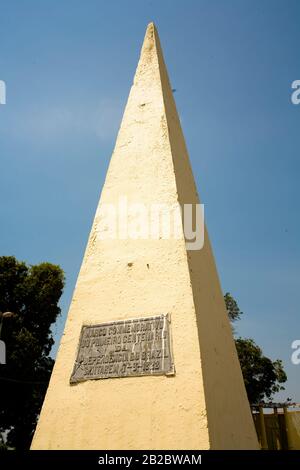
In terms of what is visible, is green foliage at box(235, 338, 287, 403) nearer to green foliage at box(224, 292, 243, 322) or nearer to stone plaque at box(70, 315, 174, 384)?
green foliage at box(224, 292, 243, 322)

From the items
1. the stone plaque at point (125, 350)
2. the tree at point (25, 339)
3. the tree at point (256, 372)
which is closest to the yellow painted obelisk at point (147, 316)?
the stone plaque at point (125, 350)

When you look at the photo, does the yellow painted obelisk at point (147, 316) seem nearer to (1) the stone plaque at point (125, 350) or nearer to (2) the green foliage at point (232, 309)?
(1) the stone plaque at point (125, 350)

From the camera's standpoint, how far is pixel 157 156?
4352mm

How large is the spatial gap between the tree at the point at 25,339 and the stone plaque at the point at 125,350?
11.6 m

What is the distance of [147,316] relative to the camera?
3311 millimetres

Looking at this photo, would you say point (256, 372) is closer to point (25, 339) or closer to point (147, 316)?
point (25, 339)

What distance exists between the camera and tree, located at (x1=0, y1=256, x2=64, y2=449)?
1358 centimetres

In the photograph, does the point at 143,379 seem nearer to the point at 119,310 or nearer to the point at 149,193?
the point at 119,310

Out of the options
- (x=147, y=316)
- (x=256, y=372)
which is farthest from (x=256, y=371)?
(x=147, y=316)

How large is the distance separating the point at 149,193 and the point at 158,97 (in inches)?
66.2

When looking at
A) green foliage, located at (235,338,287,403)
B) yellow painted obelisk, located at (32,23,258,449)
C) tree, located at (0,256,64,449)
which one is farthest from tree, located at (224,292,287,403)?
yellow painted obelisk, located at (32,23,258,449)

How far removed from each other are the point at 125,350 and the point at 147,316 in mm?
385

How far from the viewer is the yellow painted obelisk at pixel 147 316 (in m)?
2.78
